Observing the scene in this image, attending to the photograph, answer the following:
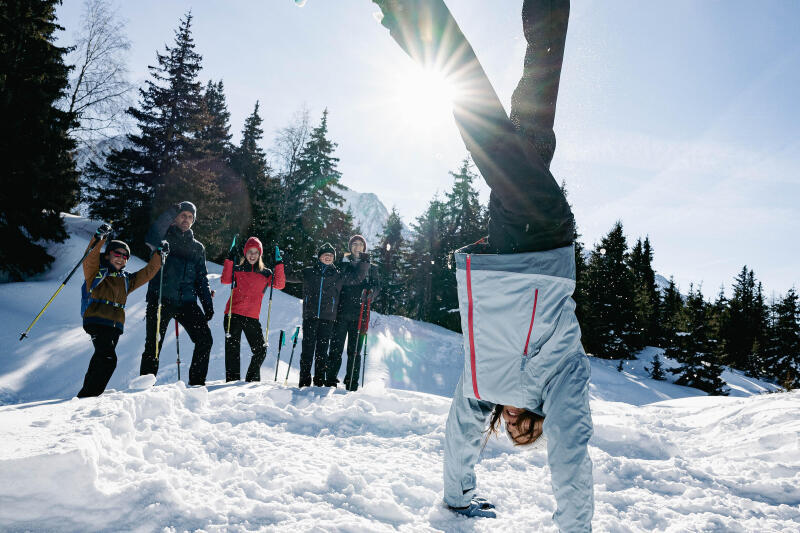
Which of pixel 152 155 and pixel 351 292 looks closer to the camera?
pixel 351 292

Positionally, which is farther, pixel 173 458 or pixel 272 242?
pixel 272 242

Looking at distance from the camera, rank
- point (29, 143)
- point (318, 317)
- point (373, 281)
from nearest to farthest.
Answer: point (318, 317), point (373, 281), point (29, 143)

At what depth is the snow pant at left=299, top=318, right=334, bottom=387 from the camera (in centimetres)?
641

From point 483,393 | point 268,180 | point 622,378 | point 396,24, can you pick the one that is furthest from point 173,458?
point 268,180

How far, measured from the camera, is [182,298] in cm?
537

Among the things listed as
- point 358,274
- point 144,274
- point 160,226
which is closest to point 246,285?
point 144,274

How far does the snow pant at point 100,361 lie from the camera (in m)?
4.24

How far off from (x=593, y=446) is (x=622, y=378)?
14.9 metres

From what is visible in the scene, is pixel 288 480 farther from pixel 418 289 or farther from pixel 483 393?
pixel 418 289

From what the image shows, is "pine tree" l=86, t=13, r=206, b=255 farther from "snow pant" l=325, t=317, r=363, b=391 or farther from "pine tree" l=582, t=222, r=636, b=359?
"pine tree" l=582, t=222, r=636, b=359

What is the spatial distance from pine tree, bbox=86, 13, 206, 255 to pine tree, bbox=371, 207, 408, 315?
1417 cm

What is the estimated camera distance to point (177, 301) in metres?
5.34

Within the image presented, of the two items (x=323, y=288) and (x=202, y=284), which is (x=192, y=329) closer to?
(x=202, y=284)

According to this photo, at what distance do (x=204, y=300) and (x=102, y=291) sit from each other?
129cm
